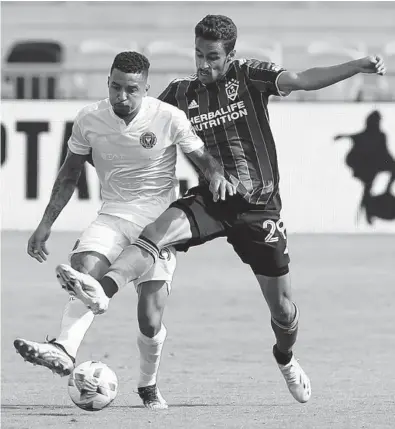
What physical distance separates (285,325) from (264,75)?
5.53 ft

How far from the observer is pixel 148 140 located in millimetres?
7203

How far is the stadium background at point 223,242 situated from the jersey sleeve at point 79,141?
163cm

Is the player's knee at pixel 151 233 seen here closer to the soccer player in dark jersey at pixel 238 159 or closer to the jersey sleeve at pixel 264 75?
the soccer player in dark jersey at pixel 238 159

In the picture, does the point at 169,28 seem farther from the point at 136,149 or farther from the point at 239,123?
the point at 136,149

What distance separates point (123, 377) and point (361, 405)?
2276 mm

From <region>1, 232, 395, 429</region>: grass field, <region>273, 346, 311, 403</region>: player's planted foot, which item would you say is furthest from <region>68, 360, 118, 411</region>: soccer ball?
<region>273, 346, 311, 403</region>: player's planted foot

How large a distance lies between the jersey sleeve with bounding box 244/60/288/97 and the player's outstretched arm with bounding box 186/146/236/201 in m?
0.54

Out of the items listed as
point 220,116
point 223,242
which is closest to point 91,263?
point 220,116

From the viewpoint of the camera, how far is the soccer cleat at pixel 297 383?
7.62m

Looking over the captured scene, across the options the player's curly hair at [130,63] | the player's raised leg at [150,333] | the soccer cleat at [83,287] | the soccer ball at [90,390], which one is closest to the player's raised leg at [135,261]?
the soccer cleat at [83,287]

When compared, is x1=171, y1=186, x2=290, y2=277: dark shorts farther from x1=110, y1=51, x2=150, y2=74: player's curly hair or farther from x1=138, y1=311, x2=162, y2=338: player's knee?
x1=110, y1=51, x2=150, y2=74: player's curly hair

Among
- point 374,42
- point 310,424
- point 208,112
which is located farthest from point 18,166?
point 310,424

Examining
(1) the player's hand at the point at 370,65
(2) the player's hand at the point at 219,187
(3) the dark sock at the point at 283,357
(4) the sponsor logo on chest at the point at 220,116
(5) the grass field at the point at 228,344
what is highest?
(1) the player's hand at the point at 370,65

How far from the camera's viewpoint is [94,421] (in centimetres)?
676
